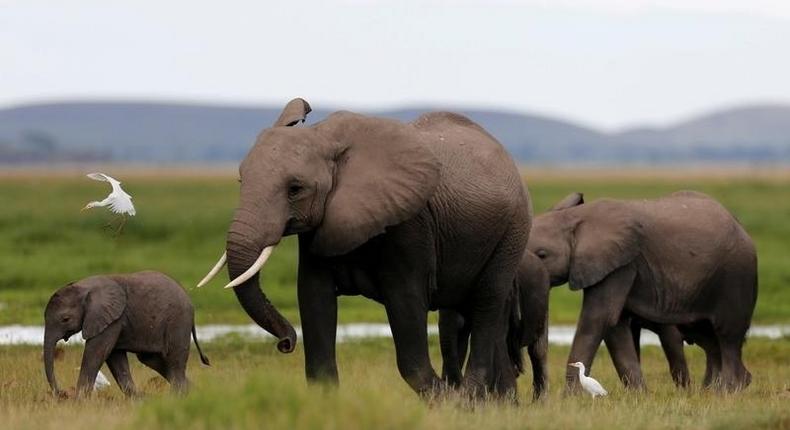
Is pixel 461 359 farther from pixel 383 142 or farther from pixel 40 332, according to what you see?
pixel 40 332

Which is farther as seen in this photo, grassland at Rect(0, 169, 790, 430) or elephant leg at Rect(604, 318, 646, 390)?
elephant leg at Rect(604, 318, 646, 390)

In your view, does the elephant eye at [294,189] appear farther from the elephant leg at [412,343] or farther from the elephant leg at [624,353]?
the elephant leg at [624,353]

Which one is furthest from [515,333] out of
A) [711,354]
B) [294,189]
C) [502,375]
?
[294,189]

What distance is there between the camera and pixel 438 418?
941 centimetres

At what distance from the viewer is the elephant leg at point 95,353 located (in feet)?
39.0

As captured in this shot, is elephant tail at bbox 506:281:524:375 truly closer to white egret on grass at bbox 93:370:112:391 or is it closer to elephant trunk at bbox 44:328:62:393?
white egret on grass at bbox 93:370:112:391

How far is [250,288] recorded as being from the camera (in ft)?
32.6

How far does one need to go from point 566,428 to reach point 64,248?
2257 centimetres

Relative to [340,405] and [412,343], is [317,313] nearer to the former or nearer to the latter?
[412,343]

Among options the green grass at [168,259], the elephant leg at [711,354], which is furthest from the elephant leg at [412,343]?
the green grass at [168,259]

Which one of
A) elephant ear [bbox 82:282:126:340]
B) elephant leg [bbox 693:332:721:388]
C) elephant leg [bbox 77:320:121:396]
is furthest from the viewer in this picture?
elephant leg [bbox 693:332:721:388]

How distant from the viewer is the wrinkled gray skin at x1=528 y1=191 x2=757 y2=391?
13.7m

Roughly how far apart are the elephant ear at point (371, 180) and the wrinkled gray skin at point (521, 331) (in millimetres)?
2051

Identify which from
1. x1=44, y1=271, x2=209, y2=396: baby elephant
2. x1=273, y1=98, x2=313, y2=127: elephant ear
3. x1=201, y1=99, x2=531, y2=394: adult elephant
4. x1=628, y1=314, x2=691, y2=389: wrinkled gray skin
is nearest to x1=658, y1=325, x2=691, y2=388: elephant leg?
x1=628, y1=314, x2=691, y2=389: wrinkled gray skin
